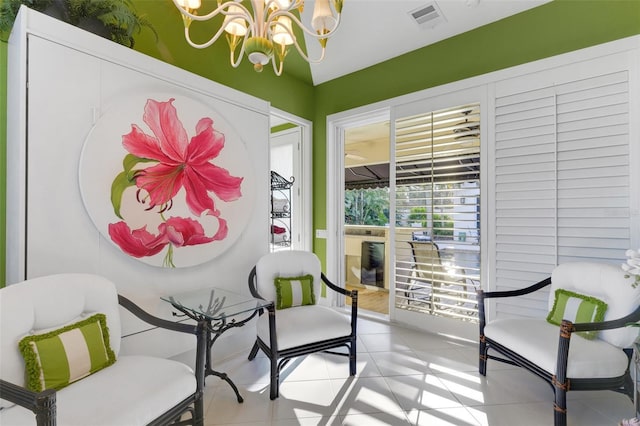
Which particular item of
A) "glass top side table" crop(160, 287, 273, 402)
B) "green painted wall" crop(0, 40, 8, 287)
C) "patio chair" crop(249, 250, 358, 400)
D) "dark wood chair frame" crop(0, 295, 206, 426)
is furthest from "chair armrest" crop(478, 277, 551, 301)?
"green painted wall" crop(0, 40, 8, 287)

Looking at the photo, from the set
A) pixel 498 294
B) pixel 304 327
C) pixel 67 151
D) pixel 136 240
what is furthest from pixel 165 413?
pixel 498 294

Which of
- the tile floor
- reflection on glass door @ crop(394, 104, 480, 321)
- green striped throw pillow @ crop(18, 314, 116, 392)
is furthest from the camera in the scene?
reflection on glass door @ crop(394, 104, 480, 321)

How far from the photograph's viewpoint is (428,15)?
2.67m

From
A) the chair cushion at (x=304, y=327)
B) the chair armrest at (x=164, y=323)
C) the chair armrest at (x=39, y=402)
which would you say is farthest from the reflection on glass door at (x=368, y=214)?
the chair armrest at (x=39, y=402)

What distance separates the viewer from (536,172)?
247 centimetres

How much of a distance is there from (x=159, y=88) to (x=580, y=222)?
332 cm

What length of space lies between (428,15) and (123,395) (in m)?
3.41

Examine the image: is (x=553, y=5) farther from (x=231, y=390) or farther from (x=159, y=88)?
(x=231, y=390)

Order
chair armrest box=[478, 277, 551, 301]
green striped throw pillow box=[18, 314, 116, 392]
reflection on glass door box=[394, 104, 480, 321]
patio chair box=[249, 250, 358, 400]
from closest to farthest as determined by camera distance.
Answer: green striped throw pillow box=[18, 314, 116, 392] → patio chair box=[249, 250, 358, 400] → chair armrest box=[478, 277, 551, 301] → reflection on glass door box=[394, 104, 480, 321]

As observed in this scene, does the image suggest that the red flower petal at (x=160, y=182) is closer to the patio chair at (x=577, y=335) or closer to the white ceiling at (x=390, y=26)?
the white ceiling at (x=390, y=26)

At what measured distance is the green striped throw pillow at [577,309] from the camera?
1.82 m

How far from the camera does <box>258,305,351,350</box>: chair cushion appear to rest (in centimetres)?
203

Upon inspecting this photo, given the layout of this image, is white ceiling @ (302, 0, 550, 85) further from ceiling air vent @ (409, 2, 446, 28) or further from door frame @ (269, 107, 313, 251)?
door frame @ (269, 107, 313, 251)

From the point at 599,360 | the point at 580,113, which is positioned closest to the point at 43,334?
→ the point at 599,360
